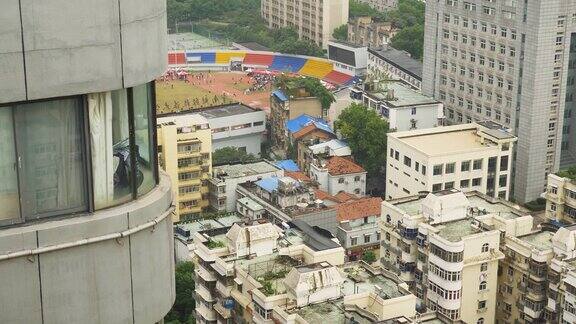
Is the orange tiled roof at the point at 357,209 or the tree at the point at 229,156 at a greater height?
the orange tiled roof at the point at 357,209

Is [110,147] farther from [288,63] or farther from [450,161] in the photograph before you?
[288,63]

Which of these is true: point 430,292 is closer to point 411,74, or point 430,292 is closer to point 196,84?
point 411,74

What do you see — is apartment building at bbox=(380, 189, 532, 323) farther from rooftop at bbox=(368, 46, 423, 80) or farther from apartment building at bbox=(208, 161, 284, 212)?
rooftop at bbox=(368, 46, 423, 80)

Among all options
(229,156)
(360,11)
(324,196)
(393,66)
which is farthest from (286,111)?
(360,11)

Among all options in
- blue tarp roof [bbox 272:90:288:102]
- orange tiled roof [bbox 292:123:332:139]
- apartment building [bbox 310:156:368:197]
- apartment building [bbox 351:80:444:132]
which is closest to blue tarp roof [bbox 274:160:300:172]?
orange tiled roof [bbox 292:123:332:139]

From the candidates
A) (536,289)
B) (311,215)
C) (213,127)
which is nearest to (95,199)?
(536,289)

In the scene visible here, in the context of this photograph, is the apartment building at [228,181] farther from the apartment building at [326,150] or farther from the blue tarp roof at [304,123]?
the blue tarp roof at [304,123]

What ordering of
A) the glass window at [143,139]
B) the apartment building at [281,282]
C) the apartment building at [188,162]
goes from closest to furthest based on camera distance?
the glass window at [143,139] < the apartment building at [281,282] < the apartment building at [188,162]

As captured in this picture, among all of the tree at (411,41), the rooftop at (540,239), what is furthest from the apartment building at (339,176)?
the tree at (411,41)
